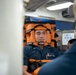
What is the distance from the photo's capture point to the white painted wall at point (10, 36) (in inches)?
38.4

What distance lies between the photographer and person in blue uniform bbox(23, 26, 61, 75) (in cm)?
279

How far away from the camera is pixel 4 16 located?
0.99m

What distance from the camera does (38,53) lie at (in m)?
2.98

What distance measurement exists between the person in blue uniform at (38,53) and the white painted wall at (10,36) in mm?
1755

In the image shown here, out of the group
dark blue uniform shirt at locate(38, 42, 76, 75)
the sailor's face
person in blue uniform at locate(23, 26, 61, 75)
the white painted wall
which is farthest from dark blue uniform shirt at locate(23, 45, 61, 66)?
dark blue uniform shirt at locate(38, 42, 76, 75)

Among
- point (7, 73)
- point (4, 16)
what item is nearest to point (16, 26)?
point (4, 16)

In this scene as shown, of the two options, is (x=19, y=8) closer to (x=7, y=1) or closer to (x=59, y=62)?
(x=7, y=1)

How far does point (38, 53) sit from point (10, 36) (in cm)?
201

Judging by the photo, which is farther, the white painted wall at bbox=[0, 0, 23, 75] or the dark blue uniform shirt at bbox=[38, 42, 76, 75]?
the white painted wall at bbox=[0, 0, 23, 75]

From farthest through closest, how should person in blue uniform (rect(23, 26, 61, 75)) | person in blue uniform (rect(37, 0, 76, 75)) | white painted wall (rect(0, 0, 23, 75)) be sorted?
1. person in blue uniform (rect(23, 26, 61, 75))
2. white painted wall (rect(0, 0, 23, 75))
3. person in blue uniform (rect(37, 0, 76, 75))

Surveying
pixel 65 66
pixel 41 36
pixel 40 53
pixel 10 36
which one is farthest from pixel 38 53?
pixel 65 66

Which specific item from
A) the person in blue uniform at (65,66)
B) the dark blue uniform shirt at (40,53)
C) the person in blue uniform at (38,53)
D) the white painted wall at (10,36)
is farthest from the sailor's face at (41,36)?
the person in blue uniform at (65,66)

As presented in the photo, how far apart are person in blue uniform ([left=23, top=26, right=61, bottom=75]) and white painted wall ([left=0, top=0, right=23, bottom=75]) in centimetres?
176

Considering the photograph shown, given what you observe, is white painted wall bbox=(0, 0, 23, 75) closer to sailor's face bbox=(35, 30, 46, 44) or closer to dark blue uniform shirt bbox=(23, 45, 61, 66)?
dark blue uniform shirt bbox=(23, 45, 61, 66)
